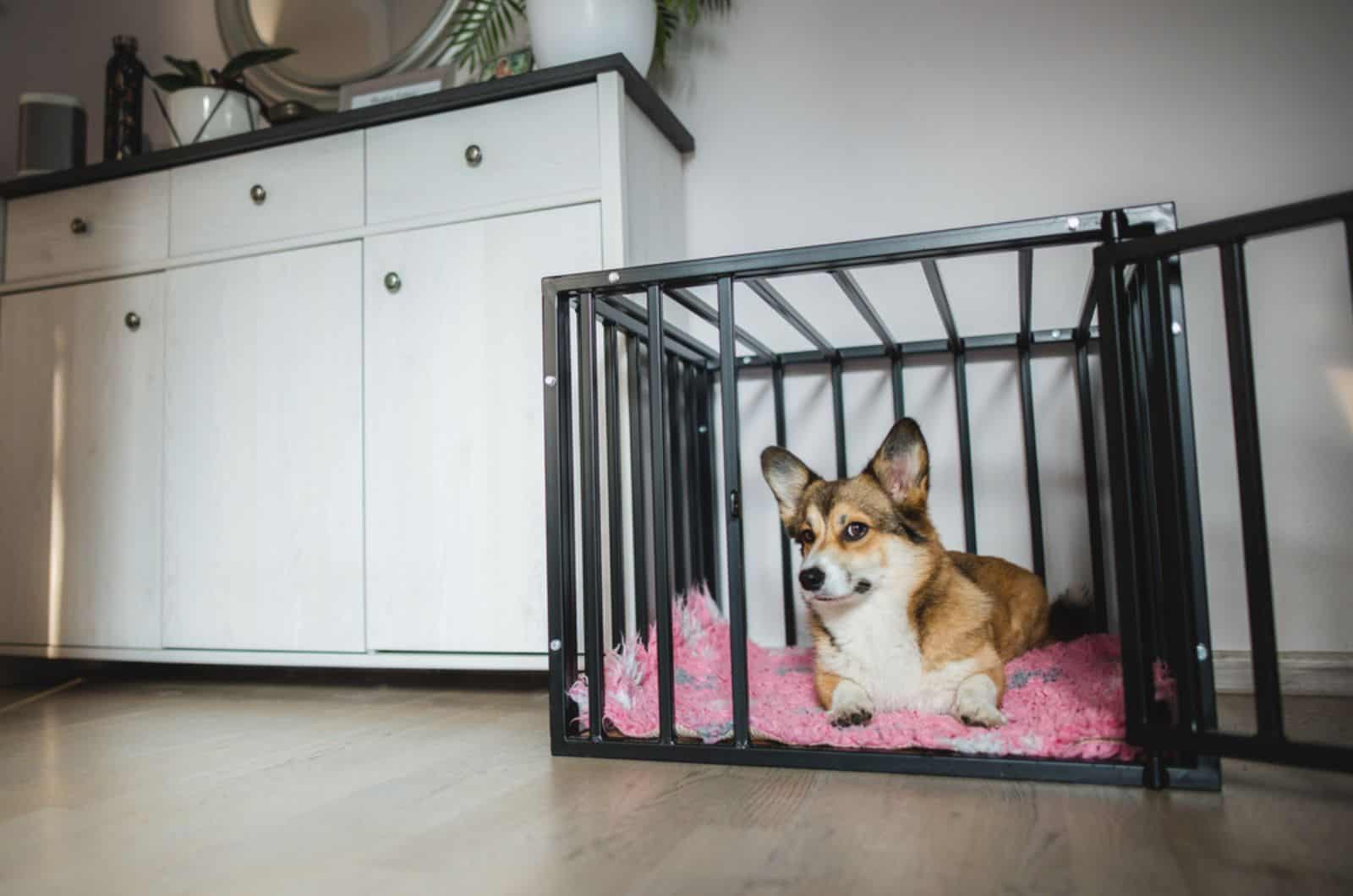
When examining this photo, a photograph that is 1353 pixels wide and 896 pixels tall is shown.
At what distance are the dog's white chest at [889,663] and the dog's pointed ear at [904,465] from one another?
0.13 meters

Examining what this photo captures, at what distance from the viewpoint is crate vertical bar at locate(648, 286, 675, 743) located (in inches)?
38.0

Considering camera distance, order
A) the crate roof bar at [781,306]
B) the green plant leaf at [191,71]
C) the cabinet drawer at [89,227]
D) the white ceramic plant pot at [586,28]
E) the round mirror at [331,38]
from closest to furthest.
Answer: the crate roof bar at [781,306] → the white ceramic plant pot at [586,28] → the cabinet drawer at [89,227] → the green plant leaf at [191,71] → the round mirror at [331,38]

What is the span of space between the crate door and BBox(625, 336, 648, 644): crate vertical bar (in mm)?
610

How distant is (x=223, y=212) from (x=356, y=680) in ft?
3.02

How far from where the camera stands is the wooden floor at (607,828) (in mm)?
642

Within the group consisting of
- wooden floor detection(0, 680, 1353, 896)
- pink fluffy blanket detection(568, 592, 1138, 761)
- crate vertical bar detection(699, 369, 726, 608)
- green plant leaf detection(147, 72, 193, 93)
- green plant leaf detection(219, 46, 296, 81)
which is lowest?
wooden floor detection(0, 680, 1353, 896)

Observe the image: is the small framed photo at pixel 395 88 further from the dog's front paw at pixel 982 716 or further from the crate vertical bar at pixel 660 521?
the dog's front paw at pixel 982 716

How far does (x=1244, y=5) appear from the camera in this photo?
4.60 feet

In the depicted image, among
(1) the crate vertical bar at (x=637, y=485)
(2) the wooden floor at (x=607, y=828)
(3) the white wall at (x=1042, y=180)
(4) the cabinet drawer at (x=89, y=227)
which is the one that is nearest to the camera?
(2) the wooden floor at (x=607, y=828)

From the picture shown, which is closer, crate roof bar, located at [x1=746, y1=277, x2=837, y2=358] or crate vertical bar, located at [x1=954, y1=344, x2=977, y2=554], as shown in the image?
crate roof bar, located at [x1=746, y1=277, x2=837, y2=358]

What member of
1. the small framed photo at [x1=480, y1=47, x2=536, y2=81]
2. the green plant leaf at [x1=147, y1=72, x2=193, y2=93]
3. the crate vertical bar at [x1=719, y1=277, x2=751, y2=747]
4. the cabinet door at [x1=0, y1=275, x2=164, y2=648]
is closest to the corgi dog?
the crate vertical bar at [x1=719, y1=277, x2=751, y2=747]

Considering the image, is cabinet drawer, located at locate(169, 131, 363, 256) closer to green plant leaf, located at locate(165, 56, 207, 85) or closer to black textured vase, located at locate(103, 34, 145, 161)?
green plant leaf, located at locate(165, 56, 207, 85)

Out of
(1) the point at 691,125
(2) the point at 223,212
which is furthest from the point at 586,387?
(2) the point at 223,212

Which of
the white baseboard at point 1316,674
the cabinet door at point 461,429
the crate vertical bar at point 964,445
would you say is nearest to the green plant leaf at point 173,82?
the cabinet door at point 461,429
